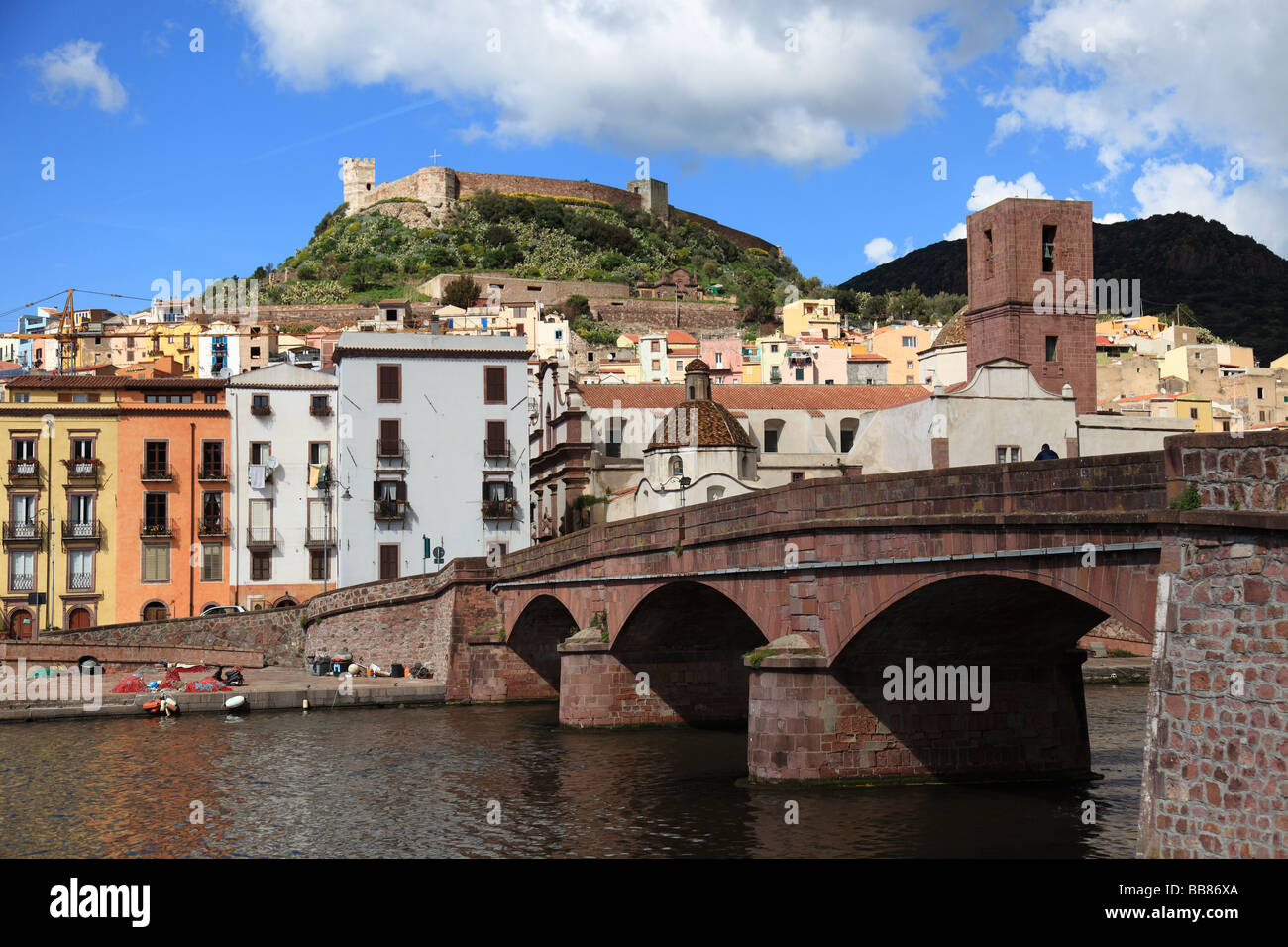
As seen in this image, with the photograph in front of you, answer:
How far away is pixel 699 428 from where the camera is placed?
57062 mm

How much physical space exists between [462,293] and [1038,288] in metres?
94.8

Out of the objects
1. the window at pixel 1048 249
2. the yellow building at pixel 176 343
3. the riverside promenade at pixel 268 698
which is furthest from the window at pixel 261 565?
the yellow building at pixel 176 343

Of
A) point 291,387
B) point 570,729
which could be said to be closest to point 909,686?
point 570,729

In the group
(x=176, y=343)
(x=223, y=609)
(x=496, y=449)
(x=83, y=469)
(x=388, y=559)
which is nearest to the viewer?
(x=223, y=609)

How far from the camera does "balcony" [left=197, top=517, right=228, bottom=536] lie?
204 feet

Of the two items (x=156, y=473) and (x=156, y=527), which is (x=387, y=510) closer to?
(x=156, y=527)

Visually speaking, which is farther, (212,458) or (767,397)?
(767,397)

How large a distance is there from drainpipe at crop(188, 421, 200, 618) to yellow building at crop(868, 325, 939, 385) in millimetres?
65457

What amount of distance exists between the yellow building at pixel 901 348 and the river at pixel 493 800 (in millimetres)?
77354

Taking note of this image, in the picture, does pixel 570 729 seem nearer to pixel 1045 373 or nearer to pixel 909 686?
pixel 909 686

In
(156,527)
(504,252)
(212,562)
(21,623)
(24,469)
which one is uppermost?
(504,252)

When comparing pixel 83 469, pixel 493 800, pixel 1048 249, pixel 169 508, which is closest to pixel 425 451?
pixel 169 508
